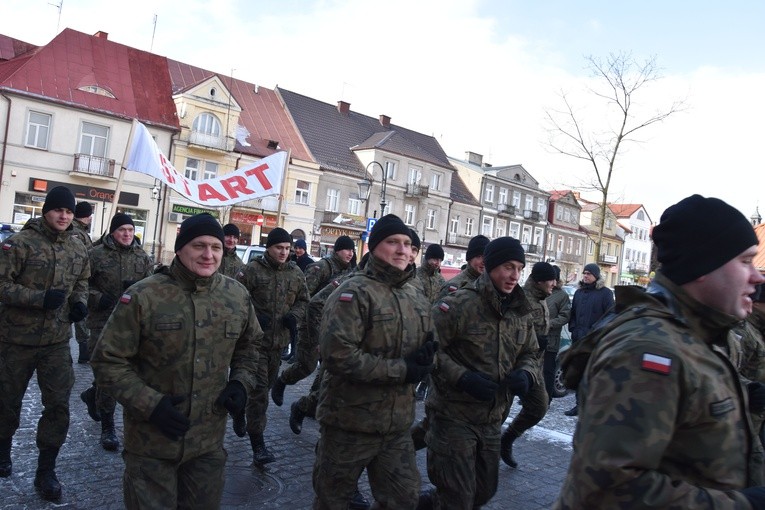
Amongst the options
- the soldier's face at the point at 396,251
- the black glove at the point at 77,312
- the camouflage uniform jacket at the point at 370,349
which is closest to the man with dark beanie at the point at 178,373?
the camouflage uniform jacket at the point at 370,349

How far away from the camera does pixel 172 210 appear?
1307 inches

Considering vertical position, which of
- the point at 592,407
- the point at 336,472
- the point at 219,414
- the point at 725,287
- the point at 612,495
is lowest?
the point at 336,472

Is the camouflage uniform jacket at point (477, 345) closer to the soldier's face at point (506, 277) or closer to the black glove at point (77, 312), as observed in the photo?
the soldier's face at point (506, 277)

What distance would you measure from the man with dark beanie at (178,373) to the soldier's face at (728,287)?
247 centimetres

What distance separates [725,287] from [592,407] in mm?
568

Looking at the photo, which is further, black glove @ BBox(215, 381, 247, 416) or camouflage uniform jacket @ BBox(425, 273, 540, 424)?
camouflage uniform jacket @ BBox(425, 273, 540, 424)

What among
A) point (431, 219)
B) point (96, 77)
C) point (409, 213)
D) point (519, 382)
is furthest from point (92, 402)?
point (431, 219)

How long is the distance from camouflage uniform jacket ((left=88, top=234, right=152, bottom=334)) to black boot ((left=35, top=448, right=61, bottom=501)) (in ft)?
8.88

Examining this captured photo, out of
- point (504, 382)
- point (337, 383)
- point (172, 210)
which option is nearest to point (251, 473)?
point (337, 383)

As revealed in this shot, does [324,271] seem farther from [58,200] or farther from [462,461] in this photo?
[462,461]

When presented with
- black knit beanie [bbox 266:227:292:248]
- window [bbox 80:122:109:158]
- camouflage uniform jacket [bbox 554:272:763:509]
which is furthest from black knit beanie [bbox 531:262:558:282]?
window [bbox 80:122:109:158]

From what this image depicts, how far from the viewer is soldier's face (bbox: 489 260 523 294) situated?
4566mm

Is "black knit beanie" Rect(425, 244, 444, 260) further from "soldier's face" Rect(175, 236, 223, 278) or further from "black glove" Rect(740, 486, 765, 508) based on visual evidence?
"black glove" Rect(740, 486, 765, 508)

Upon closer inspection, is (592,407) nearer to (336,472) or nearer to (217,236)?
(336,472)
